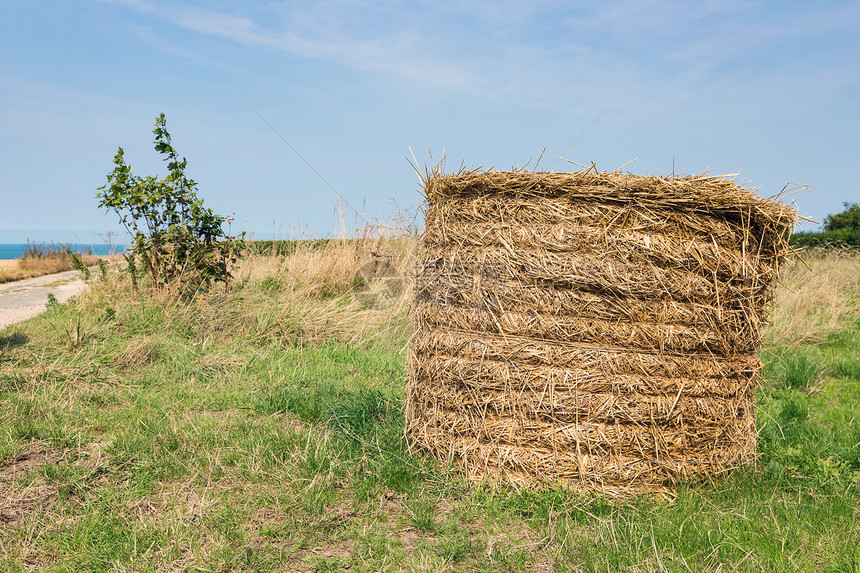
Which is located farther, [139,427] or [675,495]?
[139,427]

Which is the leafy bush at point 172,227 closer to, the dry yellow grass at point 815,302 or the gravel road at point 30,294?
the gravel road at point 30,294

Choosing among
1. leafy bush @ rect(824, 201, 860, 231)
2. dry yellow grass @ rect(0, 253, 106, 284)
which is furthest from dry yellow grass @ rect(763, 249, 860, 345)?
dry yellow grass @ rect(0, 253, 106, 284)

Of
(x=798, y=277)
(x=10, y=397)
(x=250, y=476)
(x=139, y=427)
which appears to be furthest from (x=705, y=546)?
(x=798, y=277)

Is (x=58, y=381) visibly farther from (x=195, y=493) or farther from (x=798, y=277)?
(x=798, y=277)

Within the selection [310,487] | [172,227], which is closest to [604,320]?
[310,487]

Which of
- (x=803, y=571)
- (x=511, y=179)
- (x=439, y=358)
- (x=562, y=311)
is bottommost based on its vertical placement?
(x=803, y=571)

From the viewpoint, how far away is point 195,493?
3086mm

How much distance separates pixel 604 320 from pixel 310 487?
168cm

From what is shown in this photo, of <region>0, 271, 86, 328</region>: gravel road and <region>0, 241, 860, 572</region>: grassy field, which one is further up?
<region>0, 271, 86, 328</region>: gravel road

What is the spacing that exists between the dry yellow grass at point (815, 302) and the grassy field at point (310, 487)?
180 cm

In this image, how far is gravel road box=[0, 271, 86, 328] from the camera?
8.78 metres

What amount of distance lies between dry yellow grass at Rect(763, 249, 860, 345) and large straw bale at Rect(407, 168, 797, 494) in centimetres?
335

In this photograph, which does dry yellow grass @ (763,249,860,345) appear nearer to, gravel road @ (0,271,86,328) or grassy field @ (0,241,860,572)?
grassy field @ (0,241,860,572)

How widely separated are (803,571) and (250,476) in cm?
259
